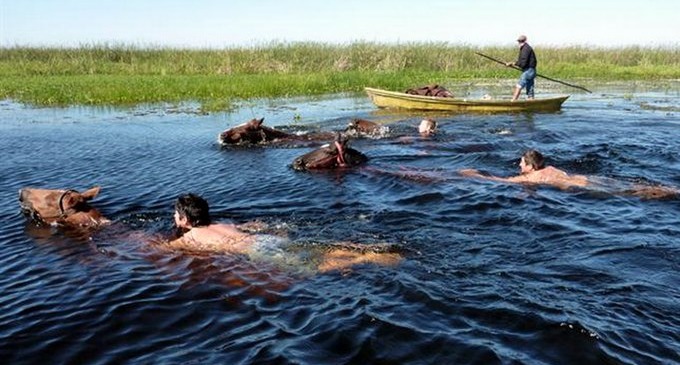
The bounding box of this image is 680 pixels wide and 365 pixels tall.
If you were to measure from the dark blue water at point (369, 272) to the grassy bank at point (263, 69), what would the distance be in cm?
1190

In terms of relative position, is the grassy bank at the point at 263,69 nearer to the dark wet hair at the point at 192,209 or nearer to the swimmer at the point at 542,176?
the swimmer at the point at 542,176

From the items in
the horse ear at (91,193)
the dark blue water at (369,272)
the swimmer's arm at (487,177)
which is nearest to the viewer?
the dark blue water at (369,272)

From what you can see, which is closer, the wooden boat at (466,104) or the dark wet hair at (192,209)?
the dark wet hair at (192,209)

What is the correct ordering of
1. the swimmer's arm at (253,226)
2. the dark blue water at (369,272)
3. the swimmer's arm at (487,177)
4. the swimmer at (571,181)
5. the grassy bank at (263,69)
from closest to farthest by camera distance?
the dark blue water at (369,272), the swimmer's arm at (253,226), the swimmer at (571,181), the swimmer's arm at (487,177), the grassy bank at (263,69)

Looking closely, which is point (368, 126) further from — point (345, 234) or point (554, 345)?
point (554, 345)

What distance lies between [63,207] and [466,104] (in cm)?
1228

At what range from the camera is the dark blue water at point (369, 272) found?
428 centimetres

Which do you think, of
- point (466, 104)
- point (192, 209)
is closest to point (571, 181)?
point (192, 209)

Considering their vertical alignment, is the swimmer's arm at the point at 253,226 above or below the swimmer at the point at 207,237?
below

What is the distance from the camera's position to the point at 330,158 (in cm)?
1039

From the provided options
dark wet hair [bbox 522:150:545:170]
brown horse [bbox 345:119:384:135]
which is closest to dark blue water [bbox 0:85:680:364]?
dark wet hair [bbox 522:150:545:170]

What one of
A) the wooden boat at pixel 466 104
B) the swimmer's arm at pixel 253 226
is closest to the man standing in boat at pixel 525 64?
the wooden boat at pixel 466 104

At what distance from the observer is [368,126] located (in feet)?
47.1

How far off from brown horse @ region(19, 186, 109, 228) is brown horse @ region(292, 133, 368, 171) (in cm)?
389
